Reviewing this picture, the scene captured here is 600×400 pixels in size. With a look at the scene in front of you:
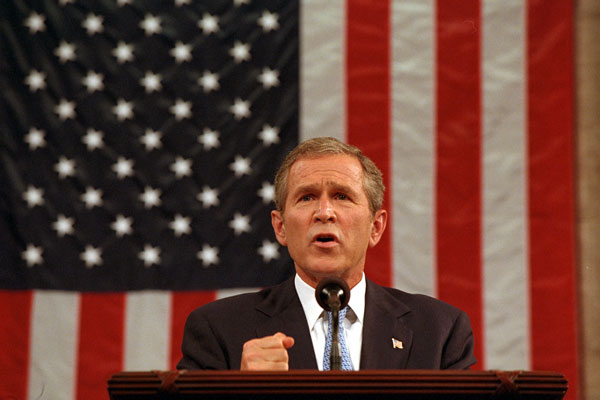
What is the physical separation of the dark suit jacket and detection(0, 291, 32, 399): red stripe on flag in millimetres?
1784

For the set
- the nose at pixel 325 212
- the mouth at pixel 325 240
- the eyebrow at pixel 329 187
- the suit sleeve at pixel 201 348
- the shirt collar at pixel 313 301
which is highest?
the eyebrow at pixel 329 187

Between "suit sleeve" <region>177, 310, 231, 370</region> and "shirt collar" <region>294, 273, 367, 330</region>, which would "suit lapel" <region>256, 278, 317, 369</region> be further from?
"suit sleeve" <region>177, 310, 231, 370</region>

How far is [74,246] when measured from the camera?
396 cm

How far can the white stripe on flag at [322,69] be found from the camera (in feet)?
13.3

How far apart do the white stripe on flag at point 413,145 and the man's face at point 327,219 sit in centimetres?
132

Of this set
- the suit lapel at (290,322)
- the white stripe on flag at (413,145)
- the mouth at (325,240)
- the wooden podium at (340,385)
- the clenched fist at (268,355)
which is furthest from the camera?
A: the white stripe on flag at (413,145)

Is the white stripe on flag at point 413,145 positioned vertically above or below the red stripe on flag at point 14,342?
above

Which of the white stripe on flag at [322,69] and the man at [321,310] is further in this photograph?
the white stripe on flag at [322,69]

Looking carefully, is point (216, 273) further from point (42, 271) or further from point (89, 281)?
point (42, 271)

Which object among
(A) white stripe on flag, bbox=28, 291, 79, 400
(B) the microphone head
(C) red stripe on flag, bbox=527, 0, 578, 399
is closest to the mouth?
(B) the microphone head

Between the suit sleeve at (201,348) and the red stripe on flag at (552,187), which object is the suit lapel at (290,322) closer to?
the suit sleeve at (201,348)

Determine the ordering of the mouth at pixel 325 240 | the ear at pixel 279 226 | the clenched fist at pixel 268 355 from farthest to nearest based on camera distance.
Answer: the ear at pixel 279 226 < the mouth at pixel 325 240 < the clenched fist at pixel 268 355

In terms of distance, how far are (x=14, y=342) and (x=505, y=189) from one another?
274 cm

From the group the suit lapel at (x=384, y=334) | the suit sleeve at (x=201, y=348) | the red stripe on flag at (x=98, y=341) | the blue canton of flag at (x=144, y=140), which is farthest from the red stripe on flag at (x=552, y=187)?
the red stripe on flag at (x=98, y=341)
